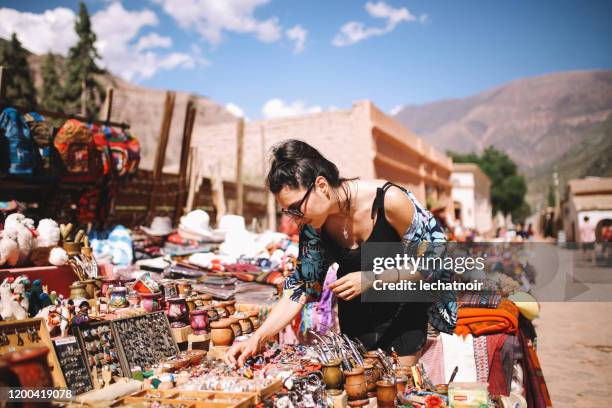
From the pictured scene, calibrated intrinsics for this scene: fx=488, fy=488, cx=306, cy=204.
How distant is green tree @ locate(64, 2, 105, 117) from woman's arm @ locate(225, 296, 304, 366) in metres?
25.1

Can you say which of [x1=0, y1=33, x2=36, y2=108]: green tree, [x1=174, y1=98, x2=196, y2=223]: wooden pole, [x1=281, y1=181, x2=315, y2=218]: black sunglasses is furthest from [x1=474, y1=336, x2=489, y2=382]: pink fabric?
[x1=0, y1=33, x2=36, y2=108]: green tree

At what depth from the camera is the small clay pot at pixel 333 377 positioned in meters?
1.97

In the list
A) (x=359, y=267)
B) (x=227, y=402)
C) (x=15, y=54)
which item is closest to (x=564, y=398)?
(x=359, y=267)

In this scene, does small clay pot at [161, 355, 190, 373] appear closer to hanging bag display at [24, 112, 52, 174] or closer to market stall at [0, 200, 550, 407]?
market stall at [0, 200, 550, 407]

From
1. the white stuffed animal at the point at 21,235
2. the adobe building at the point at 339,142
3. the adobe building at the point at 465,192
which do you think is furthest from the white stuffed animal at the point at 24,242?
the adobe building at the point at 465,192

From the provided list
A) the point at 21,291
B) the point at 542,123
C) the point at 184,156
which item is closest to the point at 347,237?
the point at 21,291

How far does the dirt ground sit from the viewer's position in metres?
5.04

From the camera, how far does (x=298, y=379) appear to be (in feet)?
6.50

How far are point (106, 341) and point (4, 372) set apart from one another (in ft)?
3.46

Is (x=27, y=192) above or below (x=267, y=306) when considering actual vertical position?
above

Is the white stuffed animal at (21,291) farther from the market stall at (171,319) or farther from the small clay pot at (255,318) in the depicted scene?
the small clay pot at (255,318)

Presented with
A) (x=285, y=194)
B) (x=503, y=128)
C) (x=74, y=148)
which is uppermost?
(x=503, y=128)

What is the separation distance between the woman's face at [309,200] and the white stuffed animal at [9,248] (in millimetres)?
1966

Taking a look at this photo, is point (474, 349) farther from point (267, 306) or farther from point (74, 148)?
point (74, 148)
